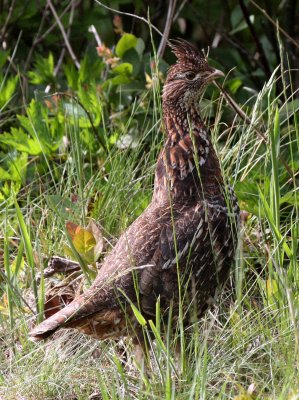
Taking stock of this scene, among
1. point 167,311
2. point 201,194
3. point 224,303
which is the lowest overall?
point 224,303

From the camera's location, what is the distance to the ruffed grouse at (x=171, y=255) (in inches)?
144

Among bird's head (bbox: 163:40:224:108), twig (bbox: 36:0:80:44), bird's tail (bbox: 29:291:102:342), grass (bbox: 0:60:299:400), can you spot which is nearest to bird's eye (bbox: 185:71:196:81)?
bird's head (bbox: 163:40:224:108)

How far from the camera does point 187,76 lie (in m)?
4.10

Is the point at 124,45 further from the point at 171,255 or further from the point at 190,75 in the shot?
the point at 171,255

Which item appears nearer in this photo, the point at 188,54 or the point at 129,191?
the point at 188,54

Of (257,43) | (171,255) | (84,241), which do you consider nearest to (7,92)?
(84,241)

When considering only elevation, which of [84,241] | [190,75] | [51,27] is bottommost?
[84,241]

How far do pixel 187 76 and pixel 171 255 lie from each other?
81 centimetres

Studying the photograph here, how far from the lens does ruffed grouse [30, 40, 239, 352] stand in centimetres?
365

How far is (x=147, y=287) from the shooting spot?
145 inches

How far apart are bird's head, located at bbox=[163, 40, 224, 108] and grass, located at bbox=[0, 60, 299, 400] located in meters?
0.26

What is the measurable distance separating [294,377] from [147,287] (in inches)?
33.2

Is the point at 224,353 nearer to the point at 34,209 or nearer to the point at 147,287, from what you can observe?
the point at 147,287

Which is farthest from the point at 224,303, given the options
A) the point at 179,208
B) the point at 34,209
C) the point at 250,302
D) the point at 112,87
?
the point at 112,87
